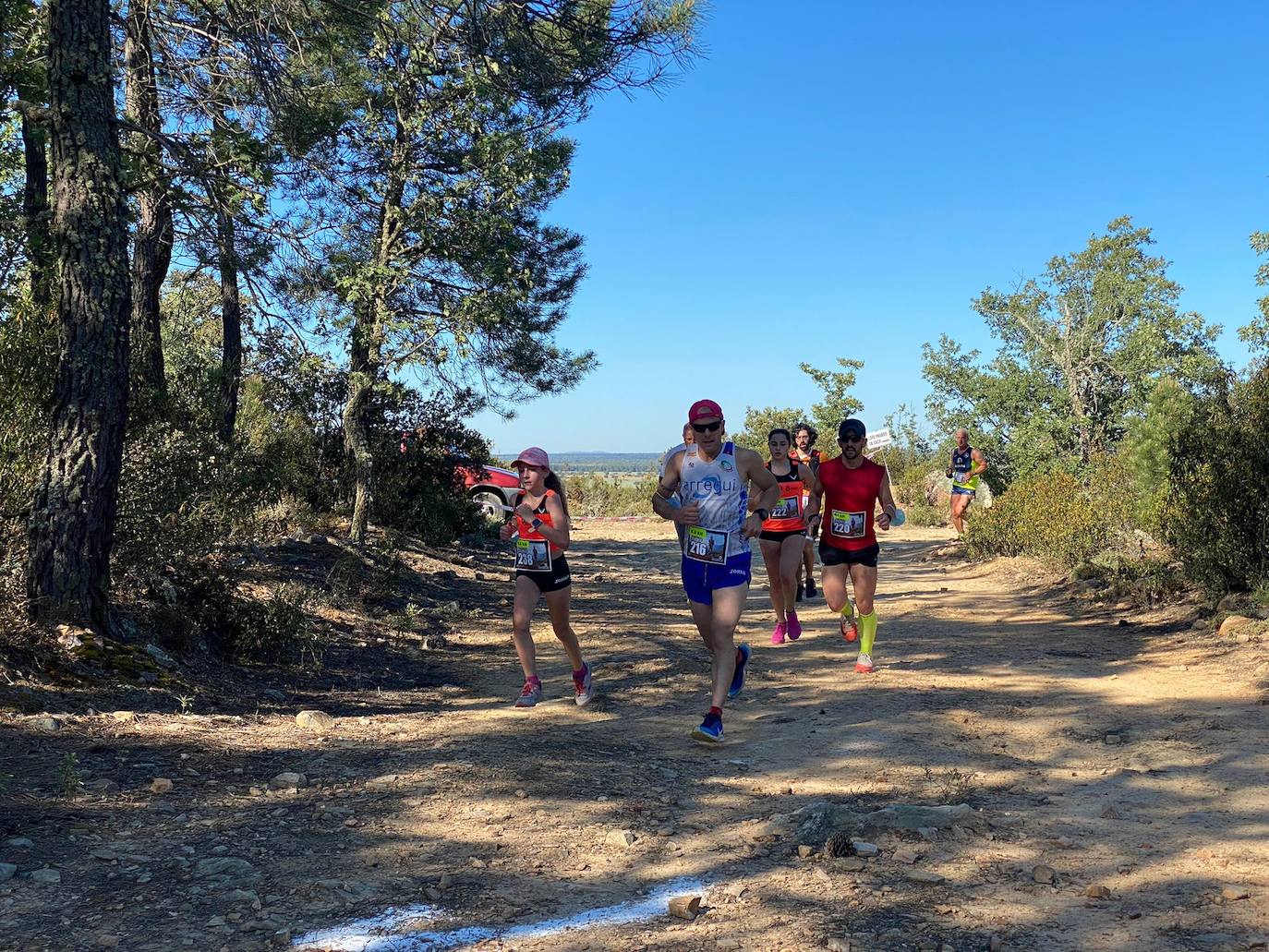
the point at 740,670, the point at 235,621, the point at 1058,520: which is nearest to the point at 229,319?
the point at 235,621

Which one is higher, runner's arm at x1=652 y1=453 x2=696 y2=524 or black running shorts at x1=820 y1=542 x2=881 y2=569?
runner's arm at x1=652 y1=453 x2=696 y2=524

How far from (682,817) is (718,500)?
6.65ft

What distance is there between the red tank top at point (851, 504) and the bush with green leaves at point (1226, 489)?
11.0 feet

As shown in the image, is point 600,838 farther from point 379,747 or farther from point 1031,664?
point 1031,664

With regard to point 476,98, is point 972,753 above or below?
below

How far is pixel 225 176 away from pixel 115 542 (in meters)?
2.74

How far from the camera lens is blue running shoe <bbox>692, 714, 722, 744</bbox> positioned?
5691 millimetres

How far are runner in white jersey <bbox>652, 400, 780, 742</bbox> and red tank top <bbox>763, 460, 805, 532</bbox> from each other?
2.99 metres

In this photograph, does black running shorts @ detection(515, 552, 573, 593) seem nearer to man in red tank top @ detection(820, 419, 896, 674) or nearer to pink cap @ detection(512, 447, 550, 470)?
pink cap @ detection(512, 447, 550, 470)

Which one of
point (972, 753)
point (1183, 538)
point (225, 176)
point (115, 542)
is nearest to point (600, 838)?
point (972, 753)

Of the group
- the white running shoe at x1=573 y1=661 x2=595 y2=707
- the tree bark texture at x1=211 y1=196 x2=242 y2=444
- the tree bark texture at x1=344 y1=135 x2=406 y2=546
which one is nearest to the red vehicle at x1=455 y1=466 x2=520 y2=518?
the tree bark texture at x1=344 y1=135 x2=406 y2=546

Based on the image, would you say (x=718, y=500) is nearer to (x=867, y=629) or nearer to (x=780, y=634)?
(x=867, y=629)

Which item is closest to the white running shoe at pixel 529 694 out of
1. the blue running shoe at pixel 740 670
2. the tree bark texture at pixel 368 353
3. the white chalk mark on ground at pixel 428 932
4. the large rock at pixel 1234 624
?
the blue running shoe at pixel 740 670

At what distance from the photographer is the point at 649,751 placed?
5602 mm
